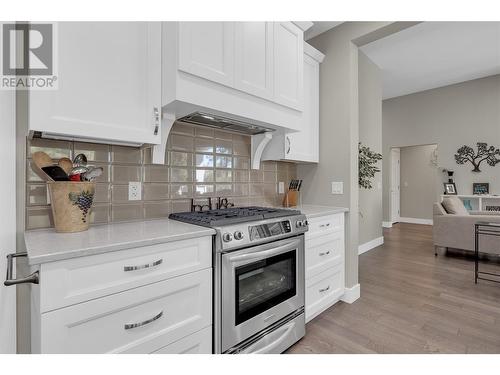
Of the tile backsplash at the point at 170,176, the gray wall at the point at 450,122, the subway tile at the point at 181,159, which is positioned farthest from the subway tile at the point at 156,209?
the gray wall at the point at 450,122

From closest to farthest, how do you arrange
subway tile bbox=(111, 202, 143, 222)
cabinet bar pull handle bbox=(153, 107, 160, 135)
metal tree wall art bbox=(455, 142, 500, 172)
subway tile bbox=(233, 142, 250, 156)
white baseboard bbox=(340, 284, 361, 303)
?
cabinet bar pull handle bbox=(153, 107, 160, 135)
subway tile bbox=(111, 202, 143, 222)
subway tile bbox=(233, 142, 250, 156)
white baseboard bbox=(340, 284, 361, 303)
metal tree wall art bbox=(455, 142, 500, 172)

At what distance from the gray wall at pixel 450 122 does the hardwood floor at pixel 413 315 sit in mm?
2954

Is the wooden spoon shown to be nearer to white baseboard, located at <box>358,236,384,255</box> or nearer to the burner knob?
the burner knob

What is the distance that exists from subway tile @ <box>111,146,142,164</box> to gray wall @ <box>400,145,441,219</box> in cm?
748

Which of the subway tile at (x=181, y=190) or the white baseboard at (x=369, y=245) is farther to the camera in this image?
the white baseboard at (x=369, y=245)

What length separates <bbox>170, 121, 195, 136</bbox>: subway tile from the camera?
1940 millimetres

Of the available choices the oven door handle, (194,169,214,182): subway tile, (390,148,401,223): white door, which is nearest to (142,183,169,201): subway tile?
(194,169,214,182): subway tile

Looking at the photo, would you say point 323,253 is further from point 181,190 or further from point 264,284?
point 181,190

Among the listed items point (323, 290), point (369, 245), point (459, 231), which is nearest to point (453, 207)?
point (459, 231)

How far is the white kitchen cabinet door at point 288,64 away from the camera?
6.56ft

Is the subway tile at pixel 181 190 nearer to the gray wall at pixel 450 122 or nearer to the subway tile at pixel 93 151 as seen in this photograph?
the subway tile at pixel 93 151

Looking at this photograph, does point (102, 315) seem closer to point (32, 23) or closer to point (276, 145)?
point (32, 23)
